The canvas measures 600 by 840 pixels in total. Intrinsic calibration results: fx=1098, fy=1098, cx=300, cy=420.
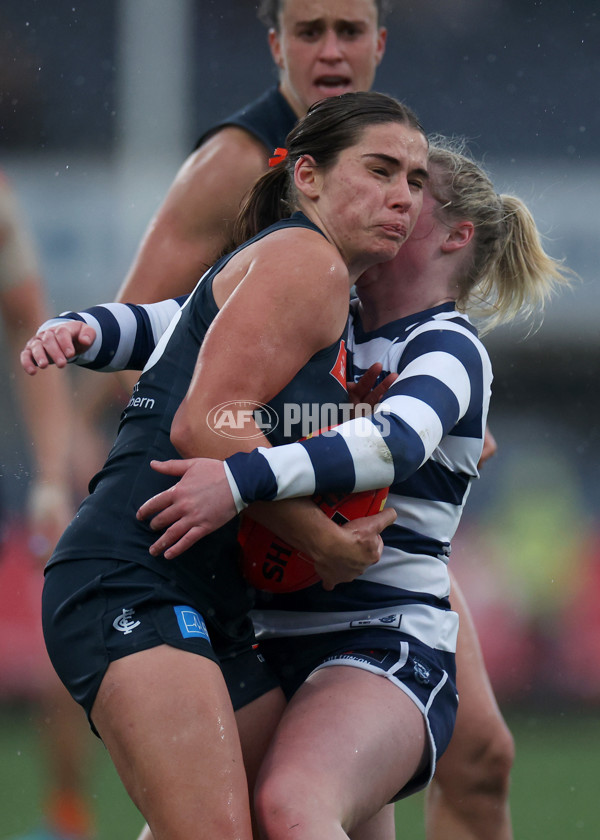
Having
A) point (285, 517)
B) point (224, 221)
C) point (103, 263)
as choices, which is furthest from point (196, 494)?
point (103, 263)

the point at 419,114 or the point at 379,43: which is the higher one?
the point at 379,43

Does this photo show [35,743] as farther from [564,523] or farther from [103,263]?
[103,263]

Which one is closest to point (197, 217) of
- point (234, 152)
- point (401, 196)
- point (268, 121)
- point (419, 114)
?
point (234, 152)

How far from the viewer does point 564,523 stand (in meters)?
8.64

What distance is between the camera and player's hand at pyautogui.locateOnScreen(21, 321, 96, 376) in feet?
7.36

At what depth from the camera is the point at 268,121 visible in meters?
3.38

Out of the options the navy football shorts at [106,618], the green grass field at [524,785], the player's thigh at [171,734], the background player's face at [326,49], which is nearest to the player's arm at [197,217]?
the background player's face at [326,49]

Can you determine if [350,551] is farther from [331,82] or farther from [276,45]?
[276,45]

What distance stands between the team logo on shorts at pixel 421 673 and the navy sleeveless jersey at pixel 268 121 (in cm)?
173

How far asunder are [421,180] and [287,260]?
0.46 metres

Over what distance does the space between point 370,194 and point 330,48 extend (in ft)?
4.50

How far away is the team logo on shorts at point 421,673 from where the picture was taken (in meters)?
2.21

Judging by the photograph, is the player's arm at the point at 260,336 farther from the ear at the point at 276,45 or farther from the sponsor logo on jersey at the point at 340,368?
the ear at the point at 276,45

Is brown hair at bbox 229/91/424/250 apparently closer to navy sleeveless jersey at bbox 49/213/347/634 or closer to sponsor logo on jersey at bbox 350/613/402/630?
navy sleeveless jersey at bbox 49/213/347/634
